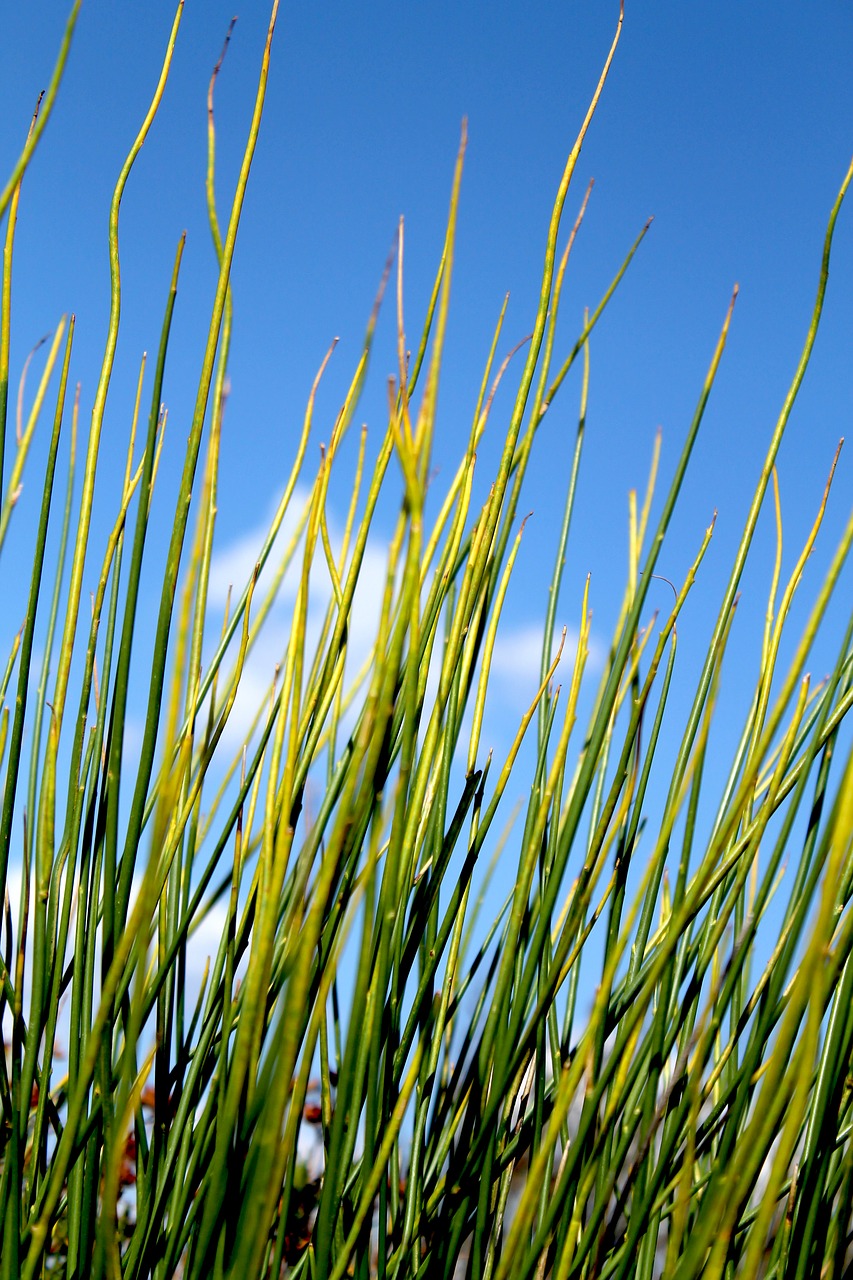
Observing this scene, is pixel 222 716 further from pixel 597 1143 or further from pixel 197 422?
pixel 597 1143

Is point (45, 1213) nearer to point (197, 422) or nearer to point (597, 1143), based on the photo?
point (597, 1143)

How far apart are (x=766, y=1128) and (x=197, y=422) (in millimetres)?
521

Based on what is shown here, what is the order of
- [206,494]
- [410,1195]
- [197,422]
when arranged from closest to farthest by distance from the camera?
[206,494] < [197,422] < [410,1195]

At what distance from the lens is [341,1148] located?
0.64 meters

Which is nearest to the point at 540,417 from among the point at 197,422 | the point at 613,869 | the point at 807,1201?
the point at 197,422

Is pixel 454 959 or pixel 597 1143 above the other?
pixel 454 959

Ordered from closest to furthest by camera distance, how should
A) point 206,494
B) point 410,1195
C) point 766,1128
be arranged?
1. point 766,1128
2. point 206,494
3. point 410,1195

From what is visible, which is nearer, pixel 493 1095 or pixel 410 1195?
pixel 493 1095

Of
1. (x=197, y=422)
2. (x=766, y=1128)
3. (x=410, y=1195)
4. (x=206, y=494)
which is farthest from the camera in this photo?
(x=410, y=1195)

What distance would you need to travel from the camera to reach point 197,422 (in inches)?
27.9

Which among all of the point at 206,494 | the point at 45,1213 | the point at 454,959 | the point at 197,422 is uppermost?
the point at 197,422

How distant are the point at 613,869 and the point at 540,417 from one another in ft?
1.12

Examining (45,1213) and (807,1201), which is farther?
(807,1201)

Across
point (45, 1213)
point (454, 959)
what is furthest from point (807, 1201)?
Result: point (45, 1213)
